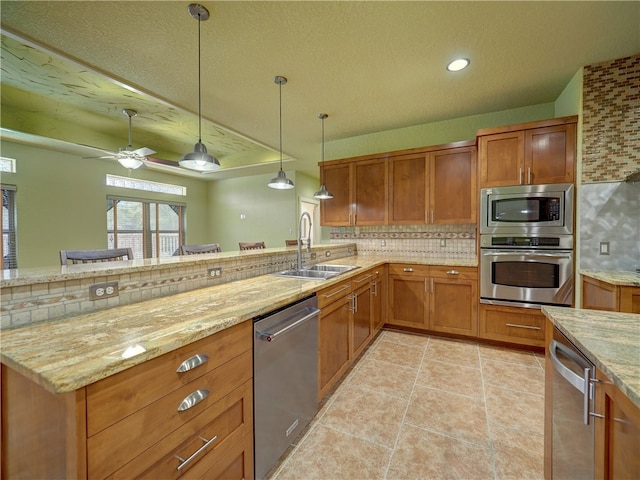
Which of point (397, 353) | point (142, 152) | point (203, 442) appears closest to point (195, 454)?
point (203, 442)

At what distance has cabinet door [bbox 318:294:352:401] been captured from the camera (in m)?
1.88

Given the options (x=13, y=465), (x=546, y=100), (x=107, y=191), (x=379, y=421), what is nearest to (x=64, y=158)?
(x=107, y=191)

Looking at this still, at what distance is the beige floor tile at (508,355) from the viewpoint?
2562mm

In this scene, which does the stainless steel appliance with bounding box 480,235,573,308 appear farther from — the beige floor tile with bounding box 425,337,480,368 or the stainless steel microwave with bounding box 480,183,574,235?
the beige floor tile with bounding box 425,337,480,368

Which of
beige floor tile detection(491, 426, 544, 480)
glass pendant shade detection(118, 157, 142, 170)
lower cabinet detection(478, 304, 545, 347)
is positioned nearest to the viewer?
beige floor tile detection(491, 426, 544, 480)

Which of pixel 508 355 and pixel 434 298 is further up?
pixel 434 298

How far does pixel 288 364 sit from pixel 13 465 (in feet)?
3.40

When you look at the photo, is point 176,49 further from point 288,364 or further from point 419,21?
point 288,364

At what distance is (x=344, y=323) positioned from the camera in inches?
88.0

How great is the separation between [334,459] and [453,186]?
290 centimetres

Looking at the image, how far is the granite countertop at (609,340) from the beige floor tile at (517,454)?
0.91m

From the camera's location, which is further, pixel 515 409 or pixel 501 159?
pixel 501 159

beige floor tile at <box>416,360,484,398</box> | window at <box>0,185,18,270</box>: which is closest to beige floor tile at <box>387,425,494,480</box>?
beige floor tile at <box>416,360,484,398</box>

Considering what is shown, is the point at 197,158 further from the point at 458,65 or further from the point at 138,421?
the point at 458,65
